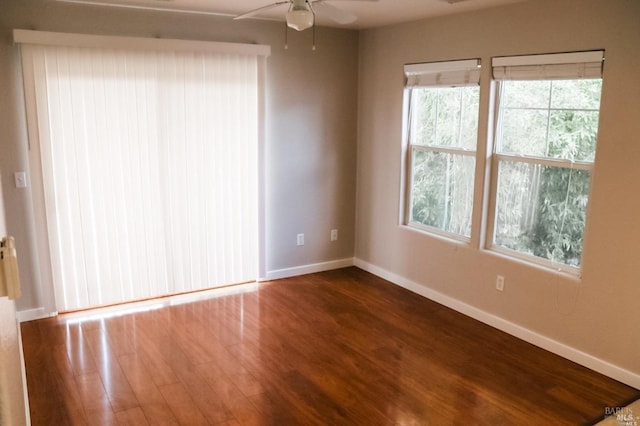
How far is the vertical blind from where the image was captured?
4.14m

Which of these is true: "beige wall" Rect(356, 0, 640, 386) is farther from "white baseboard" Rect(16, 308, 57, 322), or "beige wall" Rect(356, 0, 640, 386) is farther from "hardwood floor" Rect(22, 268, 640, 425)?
"white baseboard" Rect(16, 308, 57, 322)

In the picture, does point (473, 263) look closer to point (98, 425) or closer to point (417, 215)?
point (417, 215)

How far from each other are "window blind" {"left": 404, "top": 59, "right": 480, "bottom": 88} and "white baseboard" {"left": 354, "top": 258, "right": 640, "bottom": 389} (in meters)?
1.78

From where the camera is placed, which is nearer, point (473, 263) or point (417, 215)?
point (473, 263)

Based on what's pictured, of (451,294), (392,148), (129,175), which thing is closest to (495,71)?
(392,148)

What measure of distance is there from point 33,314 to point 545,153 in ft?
13.2

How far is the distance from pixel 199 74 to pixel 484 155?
2408mm

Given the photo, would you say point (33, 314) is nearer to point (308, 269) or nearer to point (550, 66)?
point (308, 269)

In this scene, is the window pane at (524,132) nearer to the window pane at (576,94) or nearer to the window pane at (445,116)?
the window pane at (576,94)

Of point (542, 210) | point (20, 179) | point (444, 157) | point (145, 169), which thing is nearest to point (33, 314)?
point (20, 179)

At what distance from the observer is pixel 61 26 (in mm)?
4023

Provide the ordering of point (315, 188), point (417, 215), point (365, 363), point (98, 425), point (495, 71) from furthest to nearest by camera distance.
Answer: point (315, 188)
point (417, 215)
point (495, 71)
point (365, 363)
point (98, 425)

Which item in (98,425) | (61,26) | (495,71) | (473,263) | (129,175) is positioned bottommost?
(98,425)

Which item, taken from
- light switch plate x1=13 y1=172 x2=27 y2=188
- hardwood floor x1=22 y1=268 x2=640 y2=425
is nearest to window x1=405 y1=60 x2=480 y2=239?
hardwood floor x1=22 y1=268 x2=640 y2=425
